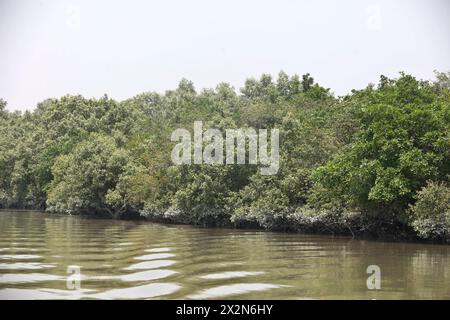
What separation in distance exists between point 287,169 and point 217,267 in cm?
1529

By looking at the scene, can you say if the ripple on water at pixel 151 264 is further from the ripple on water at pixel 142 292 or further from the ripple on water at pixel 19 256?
the ripple on water at pixel 19 256

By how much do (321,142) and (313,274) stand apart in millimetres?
15835

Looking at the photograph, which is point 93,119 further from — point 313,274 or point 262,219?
point 313,274

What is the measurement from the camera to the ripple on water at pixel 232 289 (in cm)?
1295

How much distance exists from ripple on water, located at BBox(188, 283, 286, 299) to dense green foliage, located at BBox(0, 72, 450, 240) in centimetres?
1119

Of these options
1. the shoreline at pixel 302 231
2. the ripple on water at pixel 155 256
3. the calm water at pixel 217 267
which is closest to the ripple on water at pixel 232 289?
the calm water at pixel 217 267

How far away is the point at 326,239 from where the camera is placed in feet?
90.2

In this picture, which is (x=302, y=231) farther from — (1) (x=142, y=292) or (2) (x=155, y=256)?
(1) (x=142, y=292)

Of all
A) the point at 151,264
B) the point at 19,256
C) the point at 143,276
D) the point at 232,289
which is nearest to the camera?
the point at 232,289

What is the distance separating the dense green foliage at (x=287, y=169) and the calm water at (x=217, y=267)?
2122 millimetres

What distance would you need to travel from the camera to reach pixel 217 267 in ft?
57.1

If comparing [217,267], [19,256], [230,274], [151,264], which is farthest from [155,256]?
[230,274]
